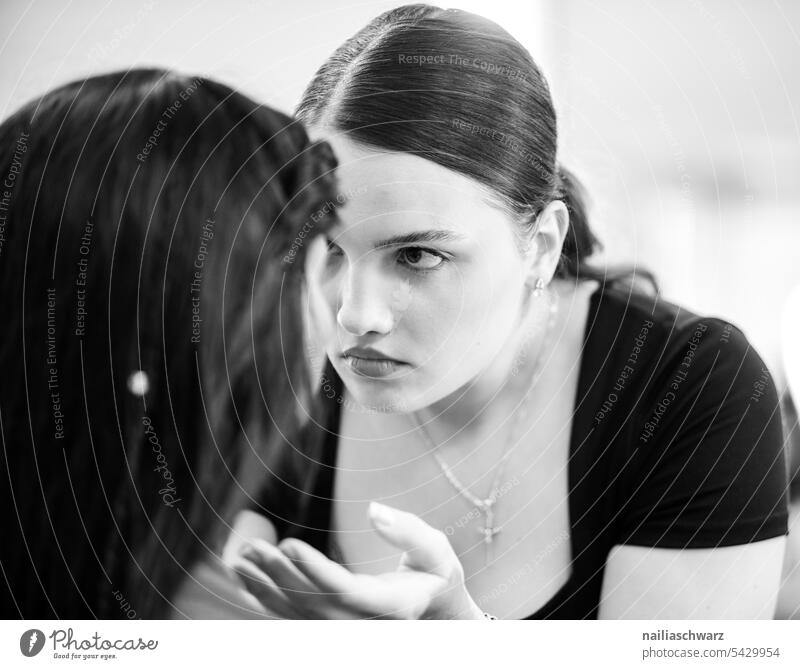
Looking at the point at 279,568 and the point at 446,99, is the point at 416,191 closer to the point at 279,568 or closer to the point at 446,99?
the point at 446,99

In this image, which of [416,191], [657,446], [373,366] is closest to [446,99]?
[416,191]

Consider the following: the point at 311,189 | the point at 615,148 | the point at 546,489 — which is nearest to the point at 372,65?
the point at 311,189

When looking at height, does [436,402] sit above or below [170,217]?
below

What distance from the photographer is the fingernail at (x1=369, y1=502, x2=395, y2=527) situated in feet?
1.95

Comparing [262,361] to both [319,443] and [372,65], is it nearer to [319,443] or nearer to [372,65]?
[319,443]

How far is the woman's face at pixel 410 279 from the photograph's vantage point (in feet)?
1.85

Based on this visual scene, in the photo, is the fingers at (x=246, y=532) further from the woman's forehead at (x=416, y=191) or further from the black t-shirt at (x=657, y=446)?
the woman's forehead at (x=416, y=191)

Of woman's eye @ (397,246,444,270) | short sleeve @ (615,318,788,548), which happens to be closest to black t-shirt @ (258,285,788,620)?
short sleeve @ (615,318,788,548)

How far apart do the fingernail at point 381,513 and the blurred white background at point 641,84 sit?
27 cm

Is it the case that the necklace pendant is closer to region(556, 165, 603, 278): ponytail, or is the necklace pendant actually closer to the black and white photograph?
the black and white photograph

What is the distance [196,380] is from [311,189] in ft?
0.57

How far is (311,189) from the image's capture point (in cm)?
58

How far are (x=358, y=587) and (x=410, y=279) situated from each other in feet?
0.81

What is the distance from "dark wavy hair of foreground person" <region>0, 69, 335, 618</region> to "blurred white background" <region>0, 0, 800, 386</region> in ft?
0.11
